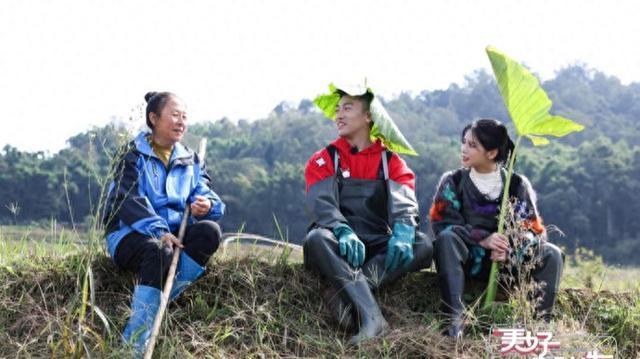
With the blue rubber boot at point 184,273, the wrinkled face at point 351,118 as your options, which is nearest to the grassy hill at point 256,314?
the blue rubber boot at point 184,273

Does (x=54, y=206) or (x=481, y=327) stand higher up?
(x=481, y=327)

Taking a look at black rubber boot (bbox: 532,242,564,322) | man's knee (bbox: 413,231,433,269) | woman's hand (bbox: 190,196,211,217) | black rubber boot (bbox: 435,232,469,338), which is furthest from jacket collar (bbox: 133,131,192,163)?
black rubber boot (bbox: 532,242,564,322)

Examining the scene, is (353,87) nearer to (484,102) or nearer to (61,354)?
(61,354)

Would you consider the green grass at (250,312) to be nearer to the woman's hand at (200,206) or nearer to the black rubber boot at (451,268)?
the black rubber boot at (451,268)

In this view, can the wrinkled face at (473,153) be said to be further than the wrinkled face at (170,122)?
Yes

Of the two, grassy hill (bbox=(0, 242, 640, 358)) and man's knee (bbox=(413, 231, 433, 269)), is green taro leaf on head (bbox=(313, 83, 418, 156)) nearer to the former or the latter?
man's knee (bbox=(413, 231, 433, 269))

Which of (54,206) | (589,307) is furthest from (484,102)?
(589,307)

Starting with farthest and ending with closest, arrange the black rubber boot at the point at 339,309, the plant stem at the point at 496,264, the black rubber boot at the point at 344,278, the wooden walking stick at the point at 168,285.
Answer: the plant stem at the point at 496,264 → the black rubber boot at the point at 339,309 → the black rubber boot at the point at 344,278 → the wooden walking stick at the point at 168,285

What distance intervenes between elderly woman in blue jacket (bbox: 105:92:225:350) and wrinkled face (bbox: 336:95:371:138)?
0.91m

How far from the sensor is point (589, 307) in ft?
16.1

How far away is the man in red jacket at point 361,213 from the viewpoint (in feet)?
14.5

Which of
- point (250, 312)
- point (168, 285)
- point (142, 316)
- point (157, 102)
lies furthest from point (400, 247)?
point (157, 102)

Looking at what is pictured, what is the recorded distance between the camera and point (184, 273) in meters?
4.45

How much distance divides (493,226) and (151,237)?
2.09 meters
